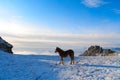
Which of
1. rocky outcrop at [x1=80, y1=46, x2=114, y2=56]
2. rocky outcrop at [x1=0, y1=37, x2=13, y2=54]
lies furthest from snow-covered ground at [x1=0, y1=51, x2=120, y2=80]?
rocky outcrop at [x1=80, y1=46, x2=114, y2=56]

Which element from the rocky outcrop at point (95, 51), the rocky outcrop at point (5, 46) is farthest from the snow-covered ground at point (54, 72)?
the rocky outcrop at point (95, 51)

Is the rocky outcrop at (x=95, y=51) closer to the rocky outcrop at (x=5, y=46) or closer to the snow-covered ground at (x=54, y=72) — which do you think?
the rocky outcrop at (x=5, y=46)

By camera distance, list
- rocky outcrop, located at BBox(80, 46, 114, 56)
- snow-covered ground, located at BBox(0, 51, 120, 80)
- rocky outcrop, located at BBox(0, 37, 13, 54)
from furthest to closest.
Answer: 1. rocky outcrop, located at BBox(80, 46, 114, 56)
2. rocky outcrop, located at BBox(0, 37, 13, 54)
3. snow-covered ground, located at BBox(0, 51, 120, 80)

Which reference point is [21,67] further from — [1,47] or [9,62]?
[1,47]

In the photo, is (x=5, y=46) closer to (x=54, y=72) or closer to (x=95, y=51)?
(x=95, y=51)

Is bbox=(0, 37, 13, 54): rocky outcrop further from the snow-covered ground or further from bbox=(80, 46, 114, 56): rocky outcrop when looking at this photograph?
the snow-covered ground

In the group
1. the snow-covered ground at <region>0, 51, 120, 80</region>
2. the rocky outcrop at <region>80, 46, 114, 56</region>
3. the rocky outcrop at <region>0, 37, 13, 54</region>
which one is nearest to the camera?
the snow-covered ground at <region>0, 51, 120, 80</region>

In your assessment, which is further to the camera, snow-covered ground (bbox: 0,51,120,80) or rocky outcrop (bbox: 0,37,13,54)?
rocky outcrop (bbox: 0,37,13,54)

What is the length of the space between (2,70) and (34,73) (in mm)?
3792

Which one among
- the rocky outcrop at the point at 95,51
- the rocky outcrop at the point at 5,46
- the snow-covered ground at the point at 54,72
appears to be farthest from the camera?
the rocky outcrop at the point at 95,51

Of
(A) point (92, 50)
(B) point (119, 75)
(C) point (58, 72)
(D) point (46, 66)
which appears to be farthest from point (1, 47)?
(B) point (119, 75)

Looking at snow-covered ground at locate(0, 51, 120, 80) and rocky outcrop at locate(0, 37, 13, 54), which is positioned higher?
rocky outcrop at locate(0, 37, 13, 54)

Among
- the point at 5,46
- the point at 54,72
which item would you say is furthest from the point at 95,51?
the point at 54,72

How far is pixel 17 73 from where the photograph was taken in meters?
26.3
